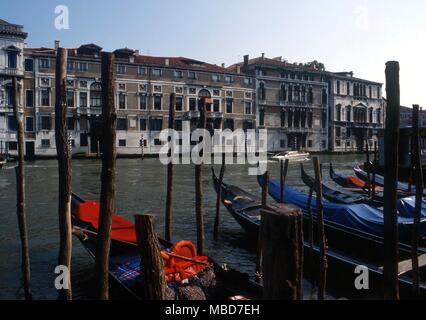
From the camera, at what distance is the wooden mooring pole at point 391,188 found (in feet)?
14.2

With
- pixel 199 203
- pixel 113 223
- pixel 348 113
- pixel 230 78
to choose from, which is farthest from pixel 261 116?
pixel 113 223

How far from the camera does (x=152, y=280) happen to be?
370 cm

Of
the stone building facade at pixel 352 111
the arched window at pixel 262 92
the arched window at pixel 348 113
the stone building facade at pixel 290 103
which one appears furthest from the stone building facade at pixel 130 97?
the arched window at pixel 348 113

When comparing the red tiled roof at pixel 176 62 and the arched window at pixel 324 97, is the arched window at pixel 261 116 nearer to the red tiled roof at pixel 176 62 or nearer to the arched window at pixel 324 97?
the red tiled roof at pixel 176 62

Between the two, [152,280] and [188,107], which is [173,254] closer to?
[152,280]

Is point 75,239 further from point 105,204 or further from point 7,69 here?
point 7,69

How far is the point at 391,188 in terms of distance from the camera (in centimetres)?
434

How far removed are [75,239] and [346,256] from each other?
5561mm

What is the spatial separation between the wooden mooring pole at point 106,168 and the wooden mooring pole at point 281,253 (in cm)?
195

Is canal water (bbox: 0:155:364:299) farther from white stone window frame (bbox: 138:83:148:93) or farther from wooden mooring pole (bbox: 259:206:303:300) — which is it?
white stone window frame (bbox: 138:83:148:93)

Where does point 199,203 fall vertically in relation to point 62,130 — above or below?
below

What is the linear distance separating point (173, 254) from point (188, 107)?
32927mm

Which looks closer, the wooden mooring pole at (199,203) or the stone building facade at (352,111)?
the wooden mooring pole at (199,203)
